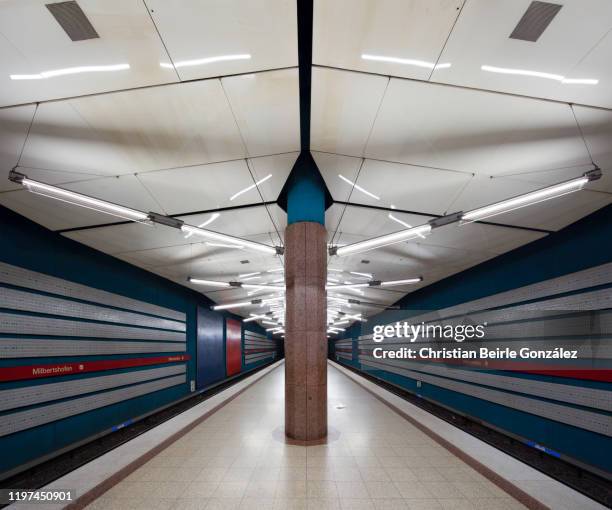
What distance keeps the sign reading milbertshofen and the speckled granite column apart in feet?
13.8

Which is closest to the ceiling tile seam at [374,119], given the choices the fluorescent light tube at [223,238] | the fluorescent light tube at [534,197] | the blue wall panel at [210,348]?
the fluorescent light tube at [534,197]

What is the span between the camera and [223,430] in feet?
18.7

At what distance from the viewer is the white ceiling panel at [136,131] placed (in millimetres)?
3236

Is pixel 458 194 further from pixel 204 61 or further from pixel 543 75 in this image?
pixel 204 61

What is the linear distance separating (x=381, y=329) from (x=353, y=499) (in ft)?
46.7

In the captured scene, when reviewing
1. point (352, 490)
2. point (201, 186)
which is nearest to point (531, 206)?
point (352, 490)

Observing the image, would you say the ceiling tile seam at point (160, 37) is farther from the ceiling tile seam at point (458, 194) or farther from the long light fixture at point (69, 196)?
the ceiling tile seam at point (458, 194)

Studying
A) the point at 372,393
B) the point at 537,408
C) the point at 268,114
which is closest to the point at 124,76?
the point at 268,114

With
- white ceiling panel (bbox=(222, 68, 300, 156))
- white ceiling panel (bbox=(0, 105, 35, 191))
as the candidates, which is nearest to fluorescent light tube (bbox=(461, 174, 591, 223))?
white ceiling panel (bbox=(222, 68, 300, 156))

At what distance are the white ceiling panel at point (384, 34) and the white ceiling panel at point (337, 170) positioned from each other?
158 centimetres

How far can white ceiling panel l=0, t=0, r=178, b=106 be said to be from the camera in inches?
94.7

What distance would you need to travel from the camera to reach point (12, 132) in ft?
11.1

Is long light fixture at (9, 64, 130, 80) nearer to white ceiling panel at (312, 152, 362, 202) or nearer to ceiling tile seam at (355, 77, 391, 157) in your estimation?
ceiling tile seam at (355, 77, 391, 157)

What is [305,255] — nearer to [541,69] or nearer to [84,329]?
[541,69]
